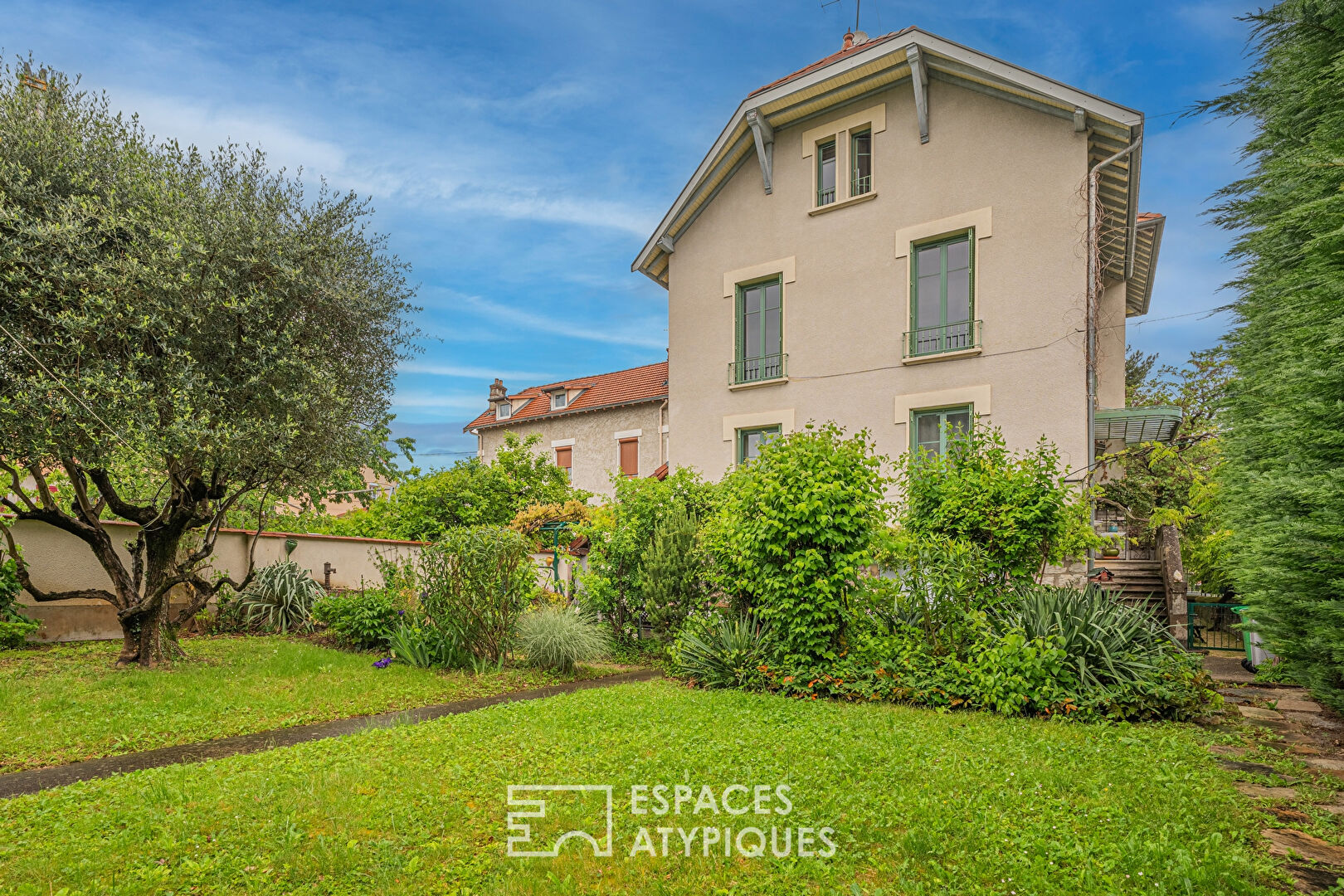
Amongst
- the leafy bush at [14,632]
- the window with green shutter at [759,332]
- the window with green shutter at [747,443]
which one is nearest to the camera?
the leafy bush at [14,632]

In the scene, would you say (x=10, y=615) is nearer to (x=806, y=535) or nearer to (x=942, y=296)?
(x=806, y=535)

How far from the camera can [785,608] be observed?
7961 mm

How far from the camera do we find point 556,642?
31.1 ft

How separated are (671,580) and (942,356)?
587 centimetres

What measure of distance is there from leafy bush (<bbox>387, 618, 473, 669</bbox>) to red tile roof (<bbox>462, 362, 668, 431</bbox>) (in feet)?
45.9

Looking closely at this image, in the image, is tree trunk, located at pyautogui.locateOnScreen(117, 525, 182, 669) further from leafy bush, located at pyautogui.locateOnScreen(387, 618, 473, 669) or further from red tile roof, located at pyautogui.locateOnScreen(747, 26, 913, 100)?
red tile roof, located at pyautogui.locateOnScreen(747, 26, 913, 100)

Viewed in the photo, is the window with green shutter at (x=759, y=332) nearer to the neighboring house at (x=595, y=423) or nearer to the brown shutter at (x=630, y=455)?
the neighboring house at (x=595, y=423)

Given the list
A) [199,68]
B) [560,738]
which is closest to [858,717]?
[560,738]

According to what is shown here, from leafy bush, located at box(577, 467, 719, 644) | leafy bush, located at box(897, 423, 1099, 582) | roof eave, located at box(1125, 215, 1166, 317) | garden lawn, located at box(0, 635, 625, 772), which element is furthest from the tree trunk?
roof eave, located at box(1125, 215, 1166, 317)

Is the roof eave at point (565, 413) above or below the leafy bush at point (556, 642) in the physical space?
above

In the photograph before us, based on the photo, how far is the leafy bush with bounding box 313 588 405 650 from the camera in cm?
1029

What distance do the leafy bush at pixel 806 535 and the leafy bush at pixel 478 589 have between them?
3.14 metres

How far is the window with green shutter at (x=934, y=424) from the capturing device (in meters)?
11.9

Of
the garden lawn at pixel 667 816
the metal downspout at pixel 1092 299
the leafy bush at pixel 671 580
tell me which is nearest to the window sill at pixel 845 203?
the metal downspout at pixel 1092 299
